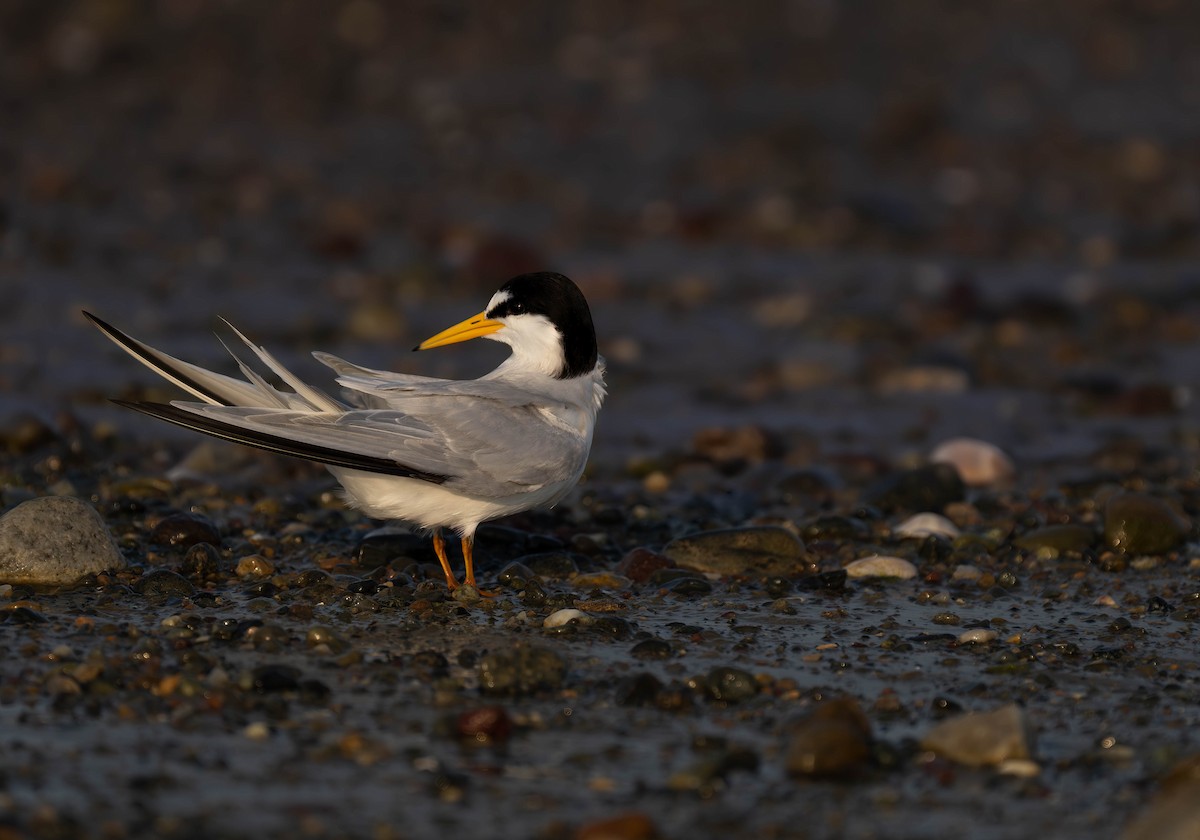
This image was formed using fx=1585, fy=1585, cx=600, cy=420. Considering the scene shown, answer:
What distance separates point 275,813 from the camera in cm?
366

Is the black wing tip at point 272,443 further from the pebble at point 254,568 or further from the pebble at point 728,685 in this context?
the pebble at point 728,685

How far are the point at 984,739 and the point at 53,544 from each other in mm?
3088

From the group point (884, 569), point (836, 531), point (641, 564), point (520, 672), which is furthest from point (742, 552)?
point (520, 672)

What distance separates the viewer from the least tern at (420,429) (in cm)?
504

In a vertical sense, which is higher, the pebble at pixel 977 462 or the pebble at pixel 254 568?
the pebble at pixel 977 462

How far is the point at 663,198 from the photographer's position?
12.7 meters

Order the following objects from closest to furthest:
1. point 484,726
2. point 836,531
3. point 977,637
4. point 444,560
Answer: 1. point 484,726
2. point 977,637
3. point 444,560
4. point 836,531

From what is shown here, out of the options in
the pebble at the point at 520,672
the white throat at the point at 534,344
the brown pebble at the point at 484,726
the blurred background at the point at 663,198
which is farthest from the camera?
the blurred background at the point at 663,198

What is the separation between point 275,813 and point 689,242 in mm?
8598

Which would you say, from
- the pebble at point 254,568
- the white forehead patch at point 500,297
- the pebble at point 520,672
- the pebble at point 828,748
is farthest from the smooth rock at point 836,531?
the pebble at point 828,748

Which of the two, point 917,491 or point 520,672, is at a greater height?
point 917,491

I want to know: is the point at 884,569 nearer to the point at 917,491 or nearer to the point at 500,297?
the point at 917,491

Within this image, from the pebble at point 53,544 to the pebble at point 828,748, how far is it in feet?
8.38

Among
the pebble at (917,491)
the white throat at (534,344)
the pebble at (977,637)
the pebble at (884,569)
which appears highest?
the white throat at (534,344)
